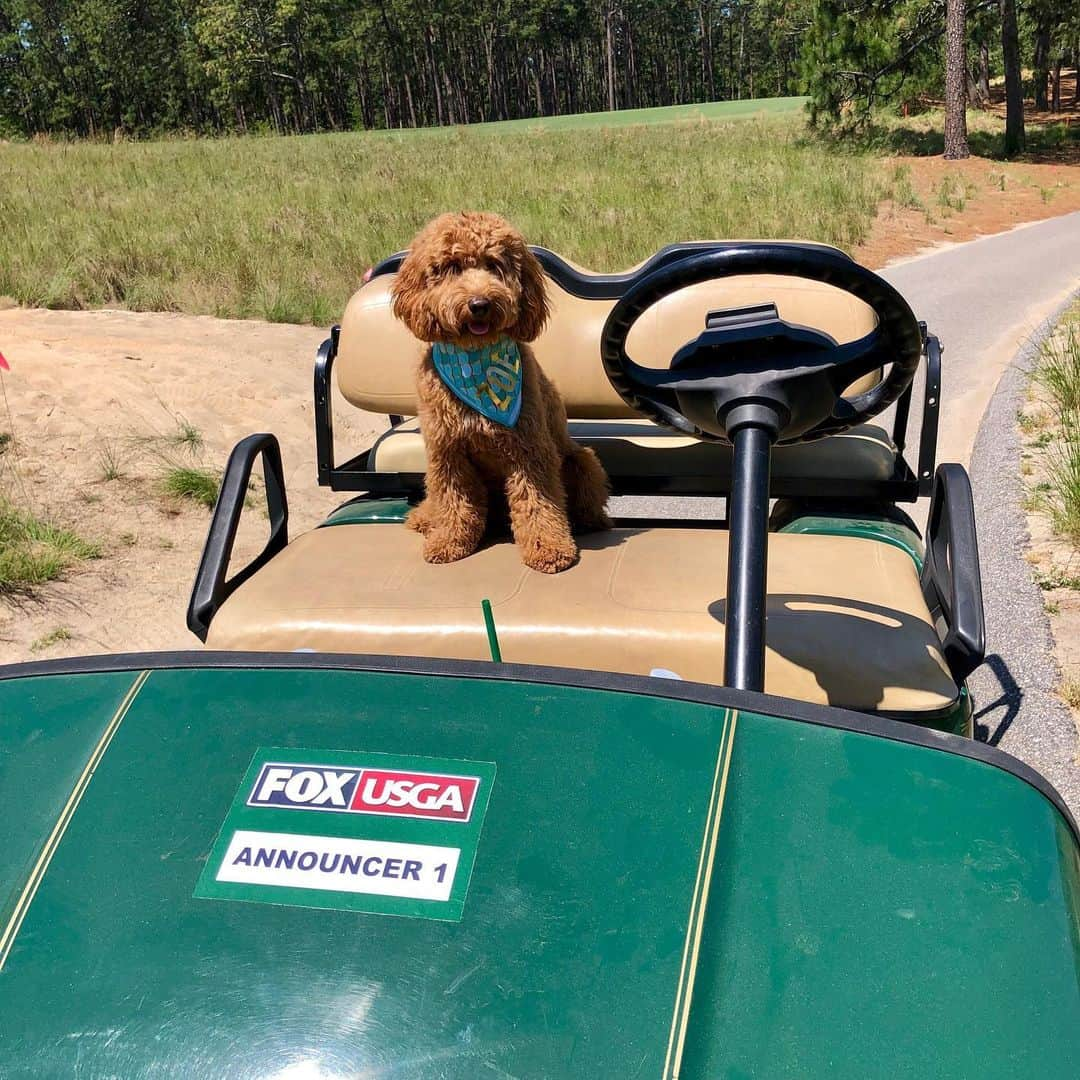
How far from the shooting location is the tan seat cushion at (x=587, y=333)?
2863 mm

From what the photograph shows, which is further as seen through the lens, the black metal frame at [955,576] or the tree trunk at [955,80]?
the tree trunk at [955,80]

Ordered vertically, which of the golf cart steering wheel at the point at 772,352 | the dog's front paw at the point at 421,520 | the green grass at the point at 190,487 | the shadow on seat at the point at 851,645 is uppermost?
the golf cart steering wheel at the point at 772,352

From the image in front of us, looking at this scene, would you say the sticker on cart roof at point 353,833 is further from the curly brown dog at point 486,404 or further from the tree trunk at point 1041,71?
the tree trunk at point 1041,71

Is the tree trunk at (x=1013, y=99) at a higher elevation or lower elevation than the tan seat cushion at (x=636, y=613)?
higher

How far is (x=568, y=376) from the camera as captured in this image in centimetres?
322

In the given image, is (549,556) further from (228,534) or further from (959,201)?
(959,201)

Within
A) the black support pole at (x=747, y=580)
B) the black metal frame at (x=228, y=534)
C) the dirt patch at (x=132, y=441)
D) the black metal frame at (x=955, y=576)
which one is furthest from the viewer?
the dirt patch at (x=132, y=441)

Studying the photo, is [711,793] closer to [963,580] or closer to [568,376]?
[963,580]

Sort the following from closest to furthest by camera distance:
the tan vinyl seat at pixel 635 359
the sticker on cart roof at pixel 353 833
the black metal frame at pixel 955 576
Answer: the sticker on cart roof at pixel 353 833 < the black metal frame at pixel 955 576 < the tan vinyl seat at pixel 635 359

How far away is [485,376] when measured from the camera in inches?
96.9

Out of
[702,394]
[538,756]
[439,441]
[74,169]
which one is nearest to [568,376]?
[439,441]

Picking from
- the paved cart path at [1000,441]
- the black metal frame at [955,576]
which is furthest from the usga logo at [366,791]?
the paved cart path at [1000,441]

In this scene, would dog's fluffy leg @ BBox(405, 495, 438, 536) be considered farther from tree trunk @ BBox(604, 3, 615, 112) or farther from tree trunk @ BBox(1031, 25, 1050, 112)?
A: tree trunk @ BBox(604, 3, 615, 112)

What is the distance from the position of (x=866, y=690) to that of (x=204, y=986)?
1287mm
